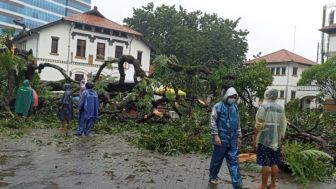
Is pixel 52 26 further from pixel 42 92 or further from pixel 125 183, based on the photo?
pixel 125 183

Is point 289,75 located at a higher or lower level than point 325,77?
higher

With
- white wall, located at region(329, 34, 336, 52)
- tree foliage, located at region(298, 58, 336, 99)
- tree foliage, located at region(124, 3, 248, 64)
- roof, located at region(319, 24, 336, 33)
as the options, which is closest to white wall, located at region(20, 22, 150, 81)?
tree foliage, located at region(124, 3, 248, 64)

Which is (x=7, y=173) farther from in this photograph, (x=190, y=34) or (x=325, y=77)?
(x=190, y=34)

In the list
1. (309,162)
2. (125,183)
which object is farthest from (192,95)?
(125,183)

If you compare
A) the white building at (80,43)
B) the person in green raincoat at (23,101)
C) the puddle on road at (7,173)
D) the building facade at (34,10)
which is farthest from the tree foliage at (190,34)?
the building facade at (34,10)

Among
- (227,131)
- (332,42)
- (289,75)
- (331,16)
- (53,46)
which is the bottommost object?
(227,131)

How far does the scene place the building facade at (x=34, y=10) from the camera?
320 ft

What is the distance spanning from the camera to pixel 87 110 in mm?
13320

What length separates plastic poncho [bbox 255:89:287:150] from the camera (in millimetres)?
7062

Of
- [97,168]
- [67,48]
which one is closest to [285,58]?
[67,48]

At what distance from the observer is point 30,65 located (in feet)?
63.2

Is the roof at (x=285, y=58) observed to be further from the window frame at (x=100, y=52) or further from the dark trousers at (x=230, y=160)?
the dark trousers at (x=230, y=160)

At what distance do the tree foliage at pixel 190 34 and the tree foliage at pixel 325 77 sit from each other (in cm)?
790

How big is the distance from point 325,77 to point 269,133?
104 ft
